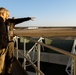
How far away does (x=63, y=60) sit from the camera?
18.5 meters

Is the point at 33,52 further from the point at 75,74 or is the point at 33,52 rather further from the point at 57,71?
the point at 75,74

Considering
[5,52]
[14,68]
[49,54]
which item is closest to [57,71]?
[49,54]

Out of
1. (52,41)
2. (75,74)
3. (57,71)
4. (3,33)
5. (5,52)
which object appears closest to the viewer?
(75,74)

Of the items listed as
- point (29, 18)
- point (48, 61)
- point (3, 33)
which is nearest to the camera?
point (3, 33)

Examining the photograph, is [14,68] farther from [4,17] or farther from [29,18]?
[4,17]

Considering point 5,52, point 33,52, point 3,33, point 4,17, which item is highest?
point 4,17

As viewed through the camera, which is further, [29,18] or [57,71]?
[57,71]

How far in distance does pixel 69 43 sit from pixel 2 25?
19057 mm

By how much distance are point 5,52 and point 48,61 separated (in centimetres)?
1599

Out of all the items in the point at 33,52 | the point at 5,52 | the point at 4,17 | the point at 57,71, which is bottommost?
the point at 57,71

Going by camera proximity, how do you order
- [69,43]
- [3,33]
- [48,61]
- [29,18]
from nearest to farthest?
[3,33]
[29,18]
[48,61]
[69,43]

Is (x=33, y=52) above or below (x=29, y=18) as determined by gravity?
below

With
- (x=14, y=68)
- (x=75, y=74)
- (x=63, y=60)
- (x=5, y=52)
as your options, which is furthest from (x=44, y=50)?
(x=75, y=74)

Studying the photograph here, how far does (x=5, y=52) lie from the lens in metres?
4.25
